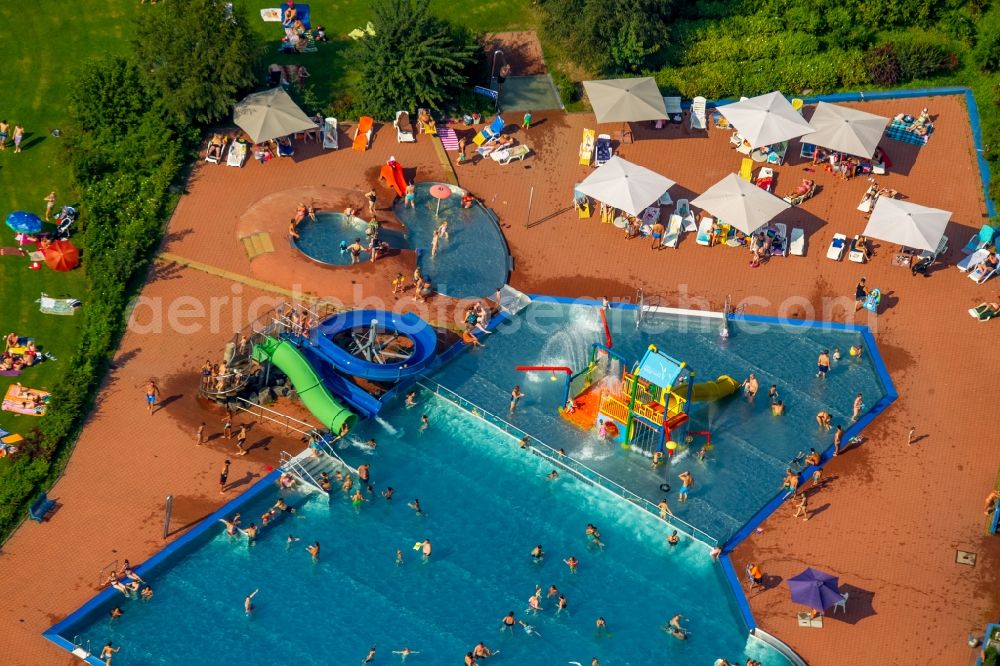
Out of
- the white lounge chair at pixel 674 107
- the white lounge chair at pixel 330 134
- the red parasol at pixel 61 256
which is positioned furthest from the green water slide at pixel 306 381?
the white lounge chair at pixel 674 107

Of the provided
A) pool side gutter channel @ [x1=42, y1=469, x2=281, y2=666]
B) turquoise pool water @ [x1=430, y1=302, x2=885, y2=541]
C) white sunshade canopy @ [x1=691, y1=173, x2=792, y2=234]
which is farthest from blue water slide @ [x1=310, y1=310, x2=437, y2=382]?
white sunshade canopy @ [x1=691, y1=173, x2=792, y2=234]

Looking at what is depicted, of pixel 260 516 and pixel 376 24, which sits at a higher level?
pixel 376 24

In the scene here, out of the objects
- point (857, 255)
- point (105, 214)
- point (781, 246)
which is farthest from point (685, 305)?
point (105, 214)

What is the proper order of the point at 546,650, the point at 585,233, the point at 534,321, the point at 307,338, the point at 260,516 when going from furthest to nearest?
the point at 585,233
the point at 534,321
the point at 307,338
the point at 260,516
the point at 546,650

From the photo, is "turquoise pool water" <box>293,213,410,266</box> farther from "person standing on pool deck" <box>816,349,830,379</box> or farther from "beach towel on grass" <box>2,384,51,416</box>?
"person standing on pool deck" <box>816,349,830,379</box>

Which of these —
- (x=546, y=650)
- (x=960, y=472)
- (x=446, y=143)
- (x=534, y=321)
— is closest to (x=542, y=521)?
(x=546, y=650)

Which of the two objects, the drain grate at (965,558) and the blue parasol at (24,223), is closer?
the drain grate at (965,558)

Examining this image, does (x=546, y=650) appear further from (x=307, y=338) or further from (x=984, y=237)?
(x=984, y=237)

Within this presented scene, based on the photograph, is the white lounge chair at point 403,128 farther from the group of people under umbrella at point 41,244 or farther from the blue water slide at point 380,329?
the group of people under umbrella at point 41,244
